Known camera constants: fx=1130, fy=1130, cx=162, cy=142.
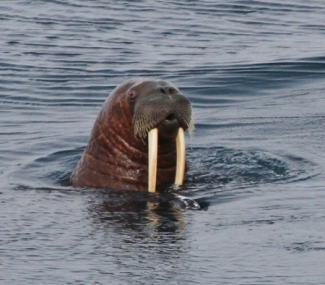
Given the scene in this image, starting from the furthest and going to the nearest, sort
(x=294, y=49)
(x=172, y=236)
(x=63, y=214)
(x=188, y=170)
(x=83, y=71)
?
(x=294, y=49)
(x=83, y=71)
(x=188, y=170)
(x=63, y=214)
(x=172, y=236)

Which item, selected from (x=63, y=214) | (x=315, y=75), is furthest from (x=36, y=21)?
(x=63, y=214)

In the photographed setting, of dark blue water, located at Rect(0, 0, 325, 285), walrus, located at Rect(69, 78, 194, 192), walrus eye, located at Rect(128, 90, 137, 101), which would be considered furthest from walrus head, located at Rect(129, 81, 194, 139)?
dark blue water, located at Rect(0, 0, 325, 285)

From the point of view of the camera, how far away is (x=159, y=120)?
330 inches

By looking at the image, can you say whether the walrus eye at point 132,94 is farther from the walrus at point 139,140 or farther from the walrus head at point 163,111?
the walrus head at point 163,111

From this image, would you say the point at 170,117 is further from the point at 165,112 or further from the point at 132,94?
the point at 132,94

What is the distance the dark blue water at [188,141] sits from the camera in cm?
669

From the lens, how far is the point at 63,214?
8.05m

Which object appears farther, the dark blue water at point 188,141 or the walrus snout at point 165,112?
the walrus snout at point 165,112

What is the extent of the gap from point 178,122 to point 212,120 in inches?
158

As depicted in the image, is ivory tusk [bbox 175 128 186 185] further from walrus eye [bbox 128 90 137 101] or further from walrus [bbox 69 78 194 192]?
walrus eye [bbox 128 90 137 101]

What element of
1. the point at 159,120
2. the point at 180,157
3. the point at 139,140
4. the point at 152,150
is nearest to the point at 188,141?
the point at 139,140

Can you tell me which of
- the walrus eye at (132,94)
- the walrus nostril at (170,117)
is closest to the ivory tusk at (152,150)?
the walrus nostril at (170,117)

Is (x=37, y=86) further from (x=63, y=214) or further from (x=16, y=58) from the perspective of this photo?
(x=63, y=214)

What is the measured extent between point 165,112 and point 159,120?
77 mm
